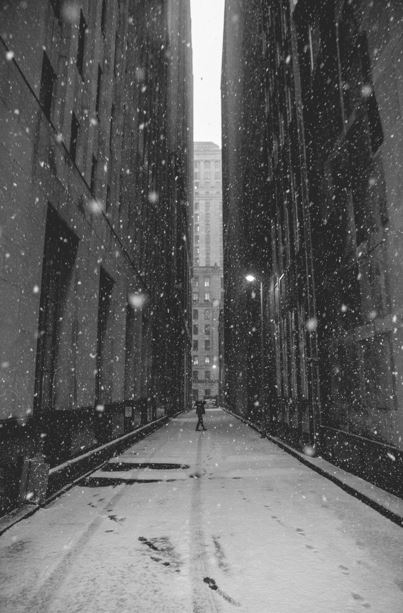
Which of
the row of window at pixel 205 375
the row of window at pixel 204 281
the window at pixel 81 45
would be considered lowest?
the row of window at pixel 205 375

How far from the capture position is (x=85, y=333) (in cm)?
1306

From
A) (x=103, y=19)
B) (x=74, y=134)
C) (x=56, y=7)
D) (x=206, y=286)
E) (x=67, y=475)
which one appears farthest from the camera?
(x=206, y=286)

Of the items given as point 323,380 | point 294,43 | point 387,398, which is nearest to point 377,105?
point 387,398

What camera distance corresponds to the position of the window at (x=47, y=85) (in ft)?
35.8

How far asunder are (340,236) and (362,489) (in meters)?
7.02

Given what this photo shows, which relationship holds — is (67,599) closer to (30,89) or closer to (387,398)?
(387,398)

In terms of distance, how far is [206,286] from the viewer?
355 ft

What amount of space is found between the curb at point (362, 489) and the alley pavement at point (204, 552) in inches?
6.5

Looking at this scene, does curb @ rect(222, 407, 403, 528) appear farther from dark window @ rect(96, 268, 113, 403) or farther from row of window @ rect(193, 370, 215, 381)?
row of window @ rect(193, 370, 215, 381)

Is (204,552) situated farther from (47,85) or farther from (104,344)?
(104,344)

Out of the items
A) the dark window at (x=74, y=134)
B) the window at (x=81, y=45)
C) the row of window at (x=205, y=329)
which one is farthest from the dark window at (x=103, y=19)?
the row of window at (x=205, y=329)

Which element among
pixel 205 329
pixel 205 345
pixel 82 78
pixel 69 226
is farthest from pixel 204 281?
pixel 69 226

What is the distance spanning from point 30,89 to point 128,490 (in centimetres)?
852

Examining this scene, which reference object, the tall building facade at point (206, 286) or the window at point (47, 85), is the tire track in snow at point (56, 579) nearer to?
the window at point (47, 85)
